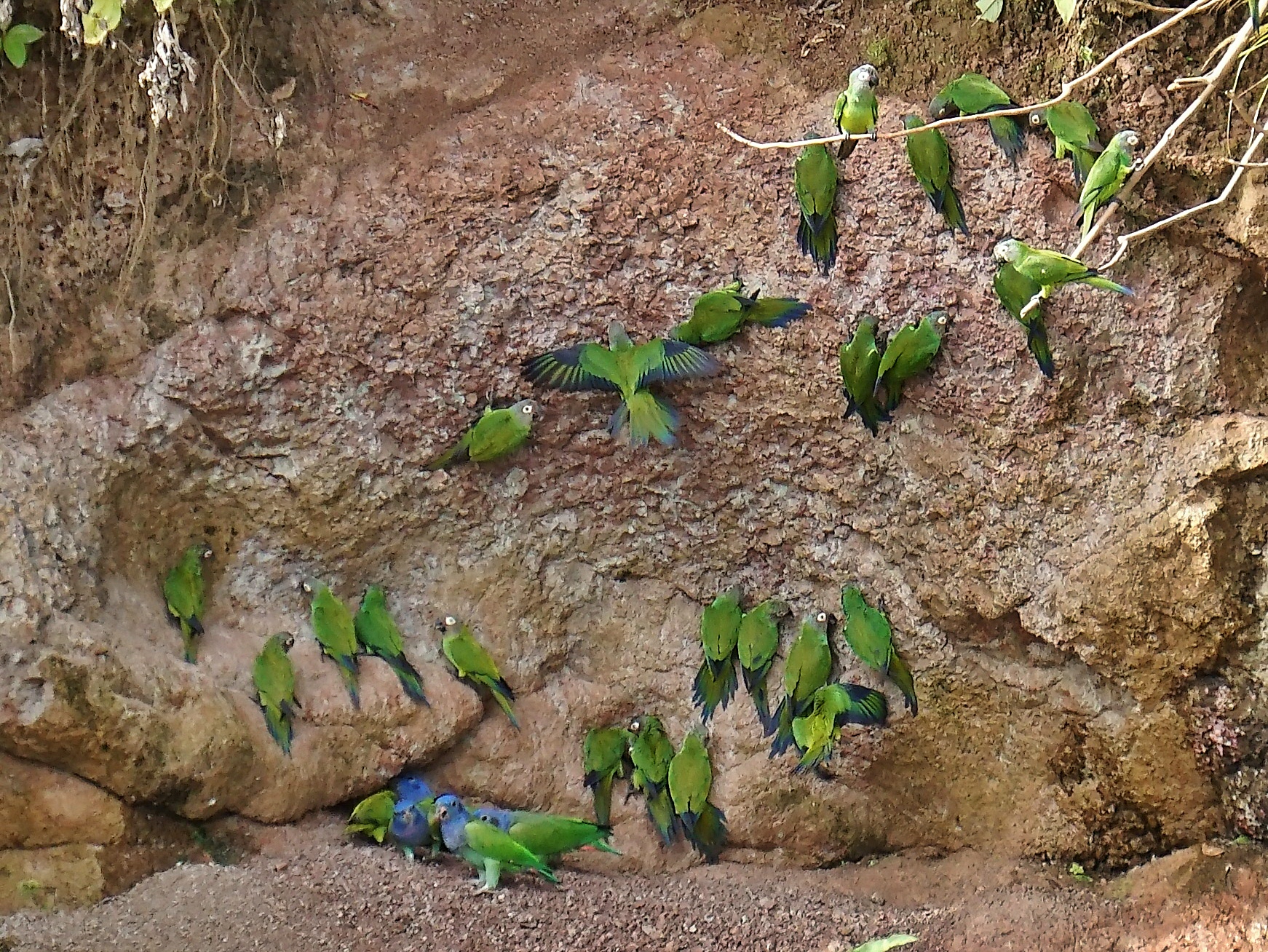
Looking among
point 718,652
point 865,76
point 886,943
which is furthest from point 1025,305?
point 886,943

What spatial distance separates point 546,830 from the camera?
3.01 m

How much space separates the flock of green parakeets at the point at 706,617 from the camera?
271 cm

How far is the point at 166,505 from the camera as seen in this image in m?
3.13

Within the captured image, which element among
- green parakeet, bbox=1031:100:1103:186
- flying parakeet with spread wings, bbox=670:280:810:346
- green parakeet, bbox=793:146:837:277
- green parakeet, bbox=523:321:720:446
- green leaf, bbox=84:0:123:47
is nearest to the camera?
green leaf, bbox=84:0:123:47

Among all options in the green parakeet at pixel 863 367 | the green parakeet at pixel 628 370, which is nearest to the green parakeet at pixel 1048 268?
the green parakeet at pixel 863 367

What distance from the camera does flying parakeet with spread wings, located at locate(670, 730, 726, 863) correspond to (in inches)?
127

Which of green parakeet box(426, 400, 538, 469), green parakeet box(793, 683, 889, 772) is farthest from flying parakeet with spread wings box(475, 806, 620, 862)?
green parakeet box(426, 400, 538, 469)

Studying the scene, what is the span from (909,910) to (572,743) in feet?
3.75

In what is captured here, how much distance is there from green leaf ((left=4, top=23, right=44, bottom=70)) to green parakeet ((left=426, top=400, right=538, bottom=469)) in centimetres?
150

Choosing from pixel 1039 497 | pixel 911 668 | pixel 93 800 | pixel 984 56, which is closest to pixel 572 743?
pixel 911 668

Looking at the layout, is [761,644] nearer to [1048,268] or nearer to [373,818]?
[373,818]

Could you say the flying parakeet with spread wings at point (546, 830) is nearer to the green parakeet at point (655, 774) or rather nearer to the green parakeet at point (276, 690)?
the green parakeet at point (655, 774)

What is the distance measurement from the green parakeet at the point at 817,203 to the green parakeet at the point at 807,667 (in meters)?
1.09

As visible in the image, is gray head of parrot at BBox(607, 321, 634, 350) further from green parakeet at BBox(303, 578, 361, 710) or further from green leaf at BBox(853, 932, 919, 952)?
green leaf at BBox(853, 932, 919, 952)
